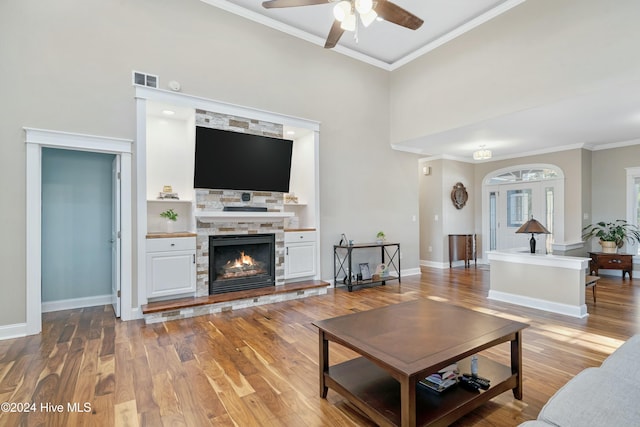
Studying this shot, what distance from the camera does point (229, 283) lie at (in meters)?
4.61

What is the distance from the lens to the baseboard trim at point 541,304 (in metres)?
3.85

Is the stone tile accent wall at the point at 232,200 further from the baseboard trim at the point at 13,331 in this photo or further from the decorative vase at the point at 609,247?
the decorative vase at the point at 609,247

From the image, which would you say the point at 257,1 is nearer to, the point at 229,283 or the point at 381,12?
the point at 381,12

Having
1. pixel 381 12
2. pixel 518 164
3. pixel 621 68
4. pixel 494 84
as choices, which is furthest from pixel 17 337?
pixel 518 164

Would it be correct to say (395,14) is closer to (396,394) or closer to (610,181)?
(396,394)

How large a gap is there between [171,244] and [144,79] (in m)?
2.09

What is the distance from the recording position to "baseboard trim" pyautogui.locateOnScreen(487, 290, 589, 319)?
3.85 m

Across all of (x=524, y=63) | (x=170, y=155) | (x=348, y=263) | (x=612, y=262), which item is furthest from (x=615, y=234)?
(x=170, y=155)

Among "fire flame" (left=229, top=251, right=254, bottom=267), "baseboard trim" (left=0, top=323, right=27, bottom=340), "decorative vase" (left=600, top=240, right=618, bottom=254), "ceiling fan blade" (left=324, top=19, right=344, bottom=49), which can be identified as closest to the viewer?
"ceiling fan blade" (left=324, top=19, right=344, bottom=49)

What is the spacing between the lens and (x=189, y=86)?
14.1 ft

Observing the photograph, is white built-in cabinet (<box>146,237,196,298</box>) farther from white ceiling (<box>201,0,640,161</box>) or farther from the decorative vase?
the decorative vase

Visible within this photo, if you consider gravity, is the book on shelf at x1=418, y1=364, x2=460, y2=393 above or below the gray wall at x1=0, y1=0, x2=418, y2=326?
below

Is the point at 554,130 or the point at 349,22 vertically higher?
the point at 349,22

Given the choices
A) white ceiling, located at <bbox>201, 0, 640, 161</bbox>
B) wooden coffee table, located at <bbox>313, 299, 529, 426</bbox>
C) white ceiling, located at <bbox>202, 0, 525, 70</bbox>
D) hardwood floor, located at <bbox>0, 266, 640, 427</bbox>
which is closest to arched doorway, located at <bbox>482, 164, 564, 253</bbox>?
white ceiling, located at <bbox>201, 0, 640, 161</bbox>
